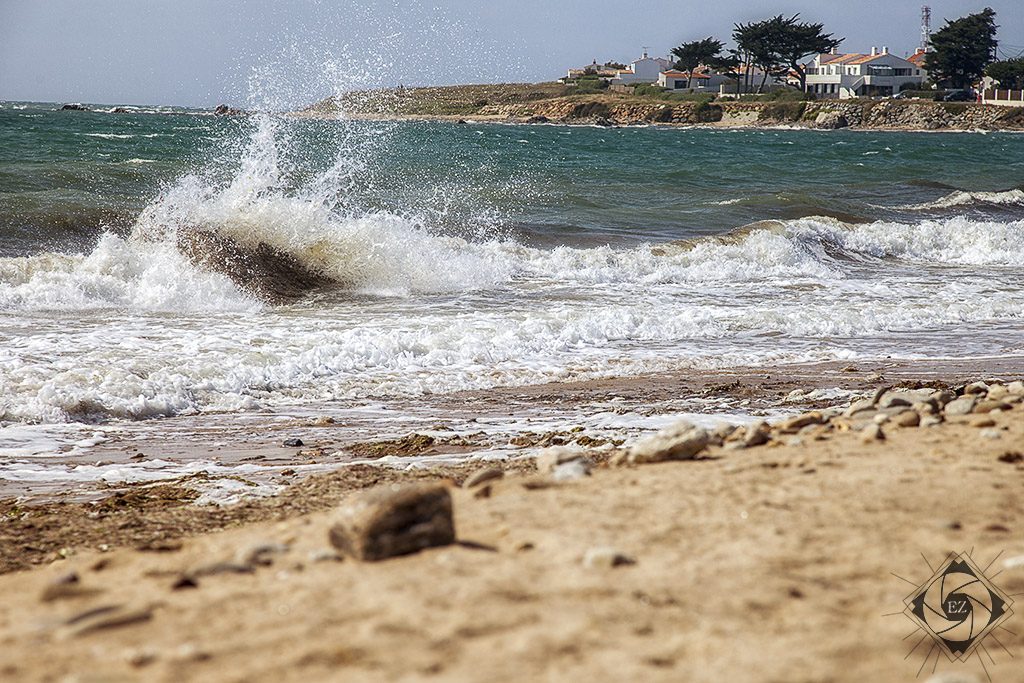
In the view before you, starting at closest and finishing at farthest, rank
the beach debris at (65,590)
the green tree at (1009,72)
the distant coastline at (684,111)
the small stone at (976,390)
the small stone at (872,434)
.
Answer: the beach debris at (65,590) < the small stone at (872,434) < the small stone at (976,390) < the distant coastline at (684,111) < the green tree at (1009,72)

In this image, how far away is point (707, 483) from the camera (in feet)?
13.3

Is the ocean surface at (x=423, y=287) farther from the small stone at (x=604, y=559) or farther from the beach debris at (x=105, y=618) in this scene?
the small stone at (x=604, y=559)

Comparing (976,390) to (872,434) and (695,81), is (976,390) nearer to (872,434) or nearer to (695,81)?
(872,434)

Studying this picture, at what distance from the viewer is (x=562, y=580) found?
299cm

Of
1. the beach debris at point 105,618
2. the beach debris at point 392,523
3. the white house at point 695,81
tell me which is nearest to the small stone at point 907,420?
the beach debris at point 392,523

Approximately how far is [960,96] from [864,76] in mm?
10175

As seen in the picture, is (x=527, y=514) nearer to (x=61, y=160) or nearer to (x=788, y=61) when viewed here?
(x=61, y=160)

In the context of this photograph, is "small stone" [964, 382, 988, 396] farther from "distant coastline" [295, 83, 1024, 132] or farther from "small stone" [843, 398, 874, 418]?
"distant coastline" [295, 83, 1024, 132]

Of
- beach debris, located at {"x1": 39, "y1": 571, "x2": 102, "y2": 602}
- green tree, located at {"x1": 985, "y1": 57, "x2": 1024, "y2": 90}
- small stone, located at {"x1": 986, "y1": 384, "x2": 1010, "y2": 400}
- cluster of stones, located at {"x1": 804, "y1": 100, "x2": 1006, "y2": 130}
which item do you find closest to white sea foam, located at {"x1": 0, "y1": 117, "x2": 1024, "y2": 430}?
small stone, located at {"x1": 986, "y1": 384, "x2": 1010, "y2": 400}

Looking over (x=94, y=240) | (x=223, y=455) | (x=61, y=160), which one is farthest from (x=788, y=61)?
(x=223, y=455)

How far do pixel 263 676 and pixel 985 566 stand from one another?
2.24m

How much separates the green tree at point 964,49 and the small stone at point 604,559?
388ft

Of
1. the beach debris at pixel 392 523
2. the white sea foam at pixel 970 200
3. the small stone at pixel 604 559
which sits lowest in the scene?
the white sea foam at pixel 970 200

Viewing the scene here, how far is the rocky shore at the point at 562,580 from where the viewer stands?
2.55 metres
